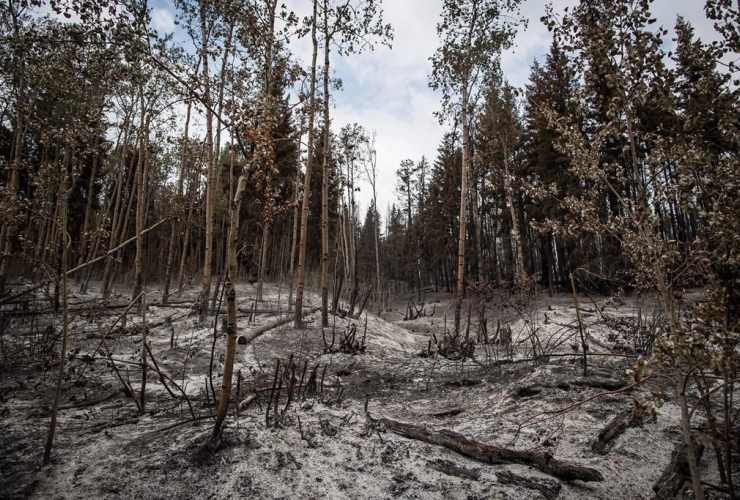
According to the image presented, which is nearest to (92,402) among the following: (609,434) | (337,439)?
(337,439)

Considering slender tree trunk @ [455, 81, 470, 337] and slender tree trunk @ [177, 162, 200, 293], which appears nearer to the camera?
slender tree trunk @ [455, 81, 470, 337]

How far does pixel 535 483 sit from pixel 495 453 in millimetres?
378

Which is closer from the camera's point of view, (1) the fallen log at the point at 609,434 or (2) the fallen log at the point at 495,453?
(2) the fallen log at the point at 495,453

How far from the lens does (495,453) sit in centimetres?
281

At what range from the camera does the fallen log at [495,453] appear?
249cm

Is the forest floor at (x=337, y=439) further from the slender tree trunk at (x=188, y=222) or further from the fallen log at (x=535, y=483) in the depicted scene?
the slender tree trunk at (x=188, y=222)

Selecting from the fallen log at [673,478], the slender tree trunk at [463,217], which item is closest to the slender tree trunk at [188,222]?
the slender tree trunk at [463,217]

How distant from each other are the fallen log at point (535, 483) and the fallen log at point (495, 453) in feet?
0.42

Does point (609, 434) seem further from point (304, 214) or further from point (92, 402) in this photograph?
point (304, 214)

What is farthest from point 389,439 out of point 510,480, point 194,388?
point 194,388

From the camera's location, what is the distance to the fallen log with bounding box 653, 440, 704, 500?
2.15m

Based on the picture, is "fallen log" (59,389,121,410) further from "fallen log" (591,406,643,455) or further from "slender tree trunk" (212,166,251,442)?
"fallen log" (591,406,643,455)

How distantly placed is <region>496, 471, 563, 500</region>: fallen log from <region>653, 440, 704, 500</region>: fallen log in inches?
22.3

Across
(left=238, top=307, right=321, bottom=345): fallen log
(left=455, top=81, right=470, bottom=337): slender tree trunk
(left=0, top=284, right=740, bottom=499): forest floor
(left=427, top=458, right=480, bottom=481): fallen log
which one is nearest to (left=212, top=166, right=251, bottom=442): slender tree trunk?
(left=0, top=284, right=740, bottom=499): forest floor
